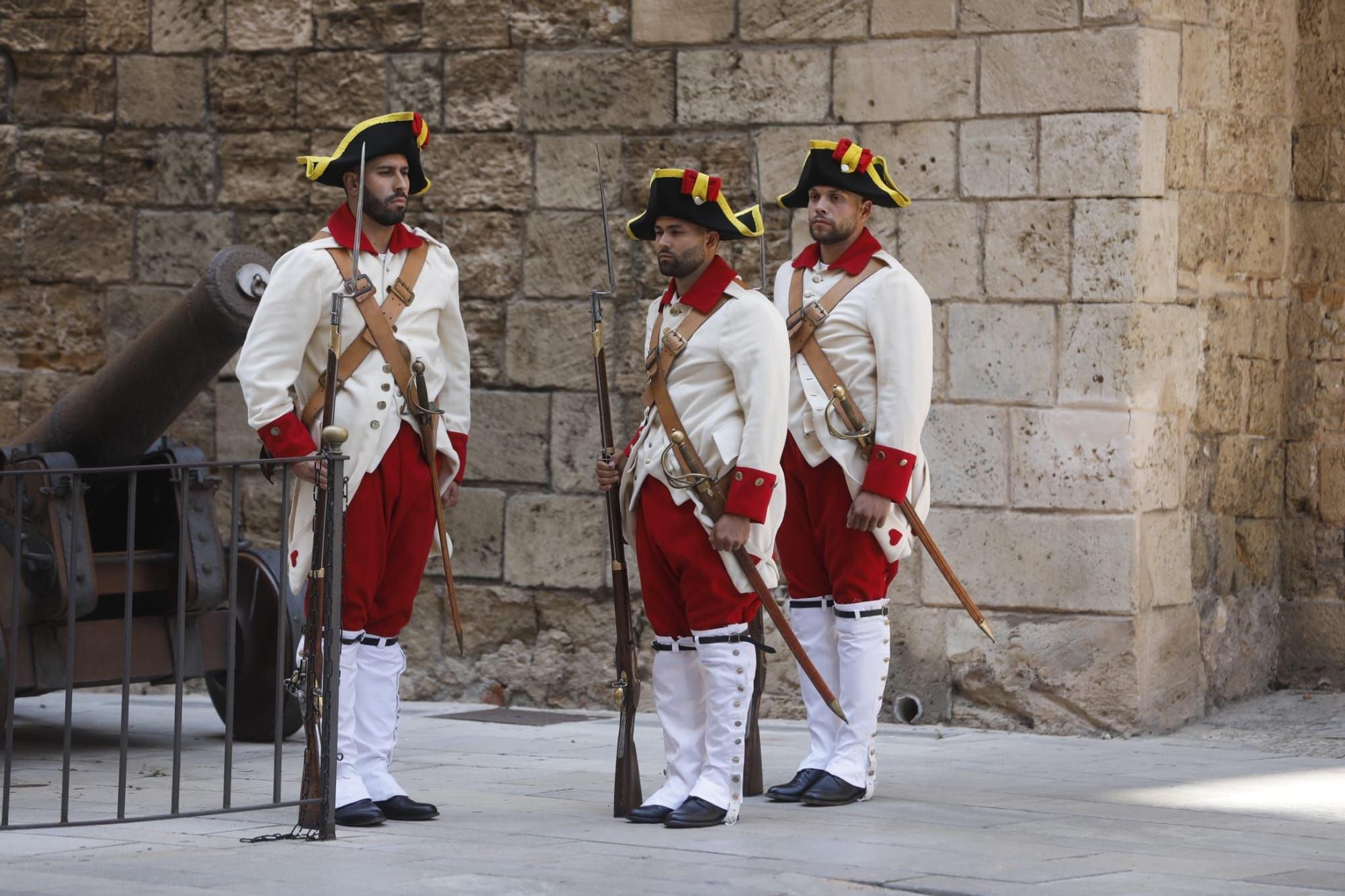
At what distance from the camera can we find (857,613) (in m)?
5.86

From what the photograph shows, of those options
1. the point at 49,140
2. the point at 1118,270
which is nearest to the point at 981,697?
the point at 1118,270

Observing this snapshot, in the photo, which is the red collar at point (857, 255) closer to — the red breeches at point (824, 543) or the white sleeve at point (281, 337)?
the red breeches at point (824, 543)

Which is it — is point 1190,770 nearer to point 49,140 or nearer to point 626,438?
point 626,438

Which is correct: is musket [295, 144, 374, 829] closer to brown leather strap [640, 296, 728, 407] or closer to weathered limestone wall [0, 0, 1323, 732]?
brown leather strap [640, 296, 728, 407]

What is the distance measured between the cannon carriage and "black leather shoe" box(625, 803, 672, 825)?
1369 millimetres

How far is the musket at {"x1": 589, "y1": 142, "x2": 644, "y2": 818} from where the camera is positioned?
5.60 m

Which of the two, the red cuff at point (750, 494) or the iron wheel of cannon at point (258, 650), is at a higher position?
the red cuff at point (750, 494)

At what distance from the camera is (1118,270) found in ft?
23.7

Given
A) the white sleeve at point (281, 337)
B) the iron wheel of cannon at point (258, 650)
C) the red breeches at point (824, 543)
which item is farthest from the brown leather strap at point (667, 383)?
the iron wheel of cannon at point (258, 650)

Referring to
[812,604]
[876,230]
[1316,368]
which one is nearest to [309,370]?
[812,604]

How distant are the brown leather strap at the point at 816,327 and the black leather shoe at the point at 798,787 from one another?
1051 mm

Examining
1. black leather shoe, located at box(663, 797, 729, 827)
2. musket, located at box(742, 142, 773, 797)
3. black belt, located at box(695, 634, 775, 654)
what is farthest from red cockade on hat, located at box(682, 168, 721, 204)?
black leather shoe, located at box(663, 797, 729, 827)

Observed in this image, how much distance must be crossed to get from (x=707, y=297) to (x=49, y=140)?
14.2 feet

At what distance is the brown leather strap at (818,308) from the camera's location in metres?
5.96
